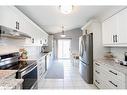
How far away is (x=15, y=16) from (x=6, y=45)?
686mm

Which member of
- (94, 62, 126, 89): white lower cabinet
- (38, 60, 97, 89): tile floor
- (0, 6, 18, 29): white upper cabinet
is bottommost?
(38, 60, 97, 89): tile floor

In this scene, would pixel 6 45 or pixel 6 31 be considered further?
pixel 6 45

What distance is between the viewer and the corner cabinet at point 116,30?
9.17ft

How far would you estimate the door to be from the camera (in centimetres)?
1057

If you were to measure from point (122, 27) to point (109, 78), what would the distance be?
1124 mm

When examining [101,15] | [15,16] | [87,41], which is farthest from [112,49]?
[15,16]

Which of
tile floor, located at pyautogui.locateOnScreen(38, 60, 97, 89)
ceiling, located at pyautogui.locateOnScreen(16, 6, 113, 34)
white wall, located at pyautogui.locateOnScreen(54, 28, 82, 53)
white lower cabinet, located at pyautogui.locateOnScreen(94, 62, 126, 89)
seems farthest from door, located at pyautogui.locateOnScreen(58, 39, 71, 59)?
white lower cabinet, located at pyautogui.locateOnScreen(94, 62, 126, 89)

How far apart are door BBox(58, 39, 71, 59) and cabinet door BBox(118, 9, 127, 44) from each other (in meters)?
7.49

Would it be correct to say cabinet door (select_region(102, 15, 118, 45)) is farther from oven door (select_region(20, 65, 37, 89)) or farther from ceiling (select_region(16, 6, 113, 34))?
oven door (select_region(20, 65, 37, 89))

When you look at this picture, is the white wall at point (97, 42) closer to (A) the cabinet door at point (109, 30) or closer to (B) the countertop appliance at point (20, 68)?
(A) the cabinet door at point (109, 30)

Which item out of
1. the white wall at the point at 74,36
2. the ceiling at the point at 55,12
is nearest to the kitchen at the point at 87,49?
the ceiling at the point at 55,12
